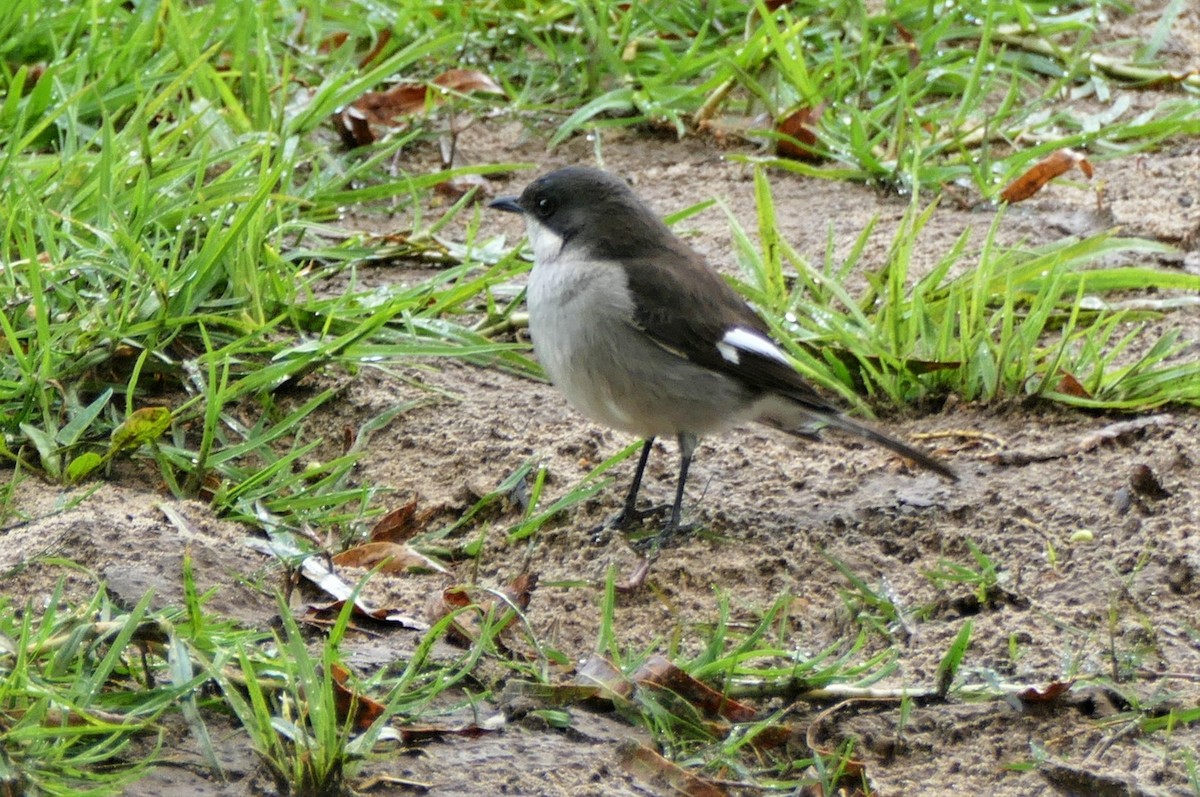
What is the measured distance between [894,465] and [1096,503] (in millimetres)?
733

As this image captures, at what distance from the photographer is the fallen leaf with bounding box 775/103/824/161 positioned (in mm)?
6746

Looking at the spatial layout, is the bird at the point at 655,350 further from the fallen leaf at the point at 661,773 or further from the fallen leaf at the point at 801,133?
the fallen leaf at the point at 801,133

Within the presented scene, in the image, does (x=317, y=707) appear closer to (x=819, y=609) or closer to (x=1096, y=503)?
(x=819, y=609)

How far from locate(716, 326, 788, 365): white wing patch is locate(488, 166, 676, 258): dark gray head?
42 cm

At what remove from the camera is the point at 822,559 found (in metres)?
4.43

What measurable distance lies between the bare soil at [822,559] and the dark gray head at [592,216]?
554mm

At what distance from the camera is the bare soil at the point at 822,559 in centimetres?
336

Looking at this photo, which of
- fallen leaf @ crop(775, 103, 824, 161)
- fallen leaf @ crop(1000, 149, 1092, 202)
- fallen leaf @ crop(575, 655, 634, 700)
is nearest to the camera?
fallen leaf @ crop(575, 655, 634, 700)

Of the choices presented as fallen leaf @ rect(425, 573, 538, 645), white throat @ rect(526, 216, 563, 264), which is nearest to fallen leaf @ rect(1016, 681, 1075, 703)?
fallen leaf @ rect(425, 573, 538, 645)

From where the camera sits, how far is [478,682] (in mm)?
3562

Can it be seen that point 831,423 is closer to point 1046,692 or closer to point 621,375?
point 621,375

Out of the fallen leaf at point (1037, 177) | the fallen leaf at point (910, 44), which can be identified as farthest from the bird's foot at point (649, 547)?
the fallen leaf at point (910, 44)

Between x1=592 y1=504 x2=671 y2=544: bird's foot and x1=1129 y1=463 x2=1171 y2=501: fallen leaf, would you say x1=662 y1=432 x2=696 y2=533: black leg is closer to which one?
x1=592 y1=504 x2=671 y2=544: bird's foot

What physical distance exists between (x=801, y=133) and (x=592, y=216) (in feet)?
6.11
